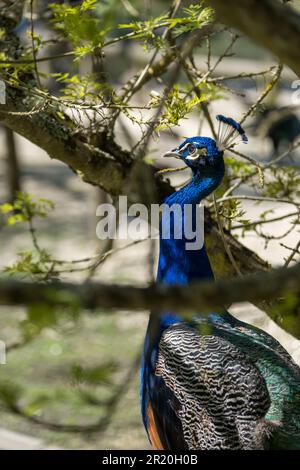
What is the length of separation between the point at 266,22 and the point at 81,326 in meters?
1.20

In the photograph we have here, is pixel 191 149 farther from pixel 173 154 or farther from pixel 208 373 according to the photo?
pixel 208 373

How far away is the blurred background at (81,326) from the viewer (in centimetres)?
126

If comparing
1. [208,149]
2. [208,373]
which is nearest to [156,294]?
[208,373]

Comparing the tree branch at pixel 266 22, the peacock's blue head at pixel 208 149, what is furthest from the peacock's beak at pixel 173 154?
the tree branch at pixel 266 22

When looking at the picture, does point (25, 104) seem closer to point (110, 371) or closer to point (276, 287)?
point (110, 371)

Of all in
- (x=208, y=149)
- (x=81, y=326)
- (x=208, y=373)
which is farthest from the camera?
(x=208, y=149)

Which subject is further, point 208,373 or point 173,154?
point 173,154

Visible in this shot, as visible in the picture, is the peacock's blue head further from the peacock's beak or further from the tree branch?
the tree branch

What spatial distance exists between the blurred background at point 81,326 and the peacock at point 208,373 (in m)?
0.18

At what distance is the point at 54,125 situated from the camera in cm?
269

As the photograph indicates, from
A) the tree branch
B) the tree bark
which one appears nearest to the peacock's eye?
the tree branch

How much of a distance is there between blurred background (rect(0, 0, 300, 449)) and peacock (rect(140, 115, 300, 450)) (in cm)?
18

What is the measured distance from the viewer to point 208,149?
2604mm

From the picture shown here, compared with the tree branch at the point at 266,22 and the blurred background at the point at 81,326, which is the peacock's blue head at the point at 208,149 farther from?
the tree branch at the point at 266,22
